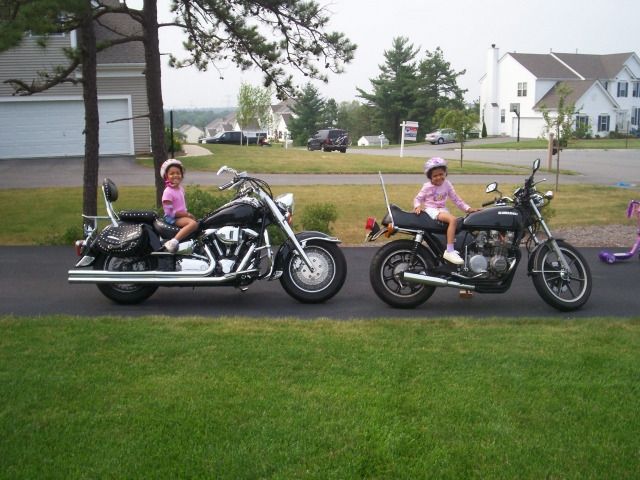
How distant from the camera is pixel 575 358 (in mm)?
5875

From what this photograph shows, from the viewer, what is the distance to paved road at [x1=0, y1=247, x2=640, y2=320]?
7.67 m

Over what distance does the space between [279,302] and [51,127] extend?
27.6m

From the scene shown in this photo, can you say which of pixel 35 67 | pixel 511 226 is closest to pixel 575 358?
pixel 511 226

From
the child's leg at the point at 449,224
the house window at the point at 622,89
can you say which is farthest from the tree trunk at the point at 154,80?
the house window at the point at 622,89

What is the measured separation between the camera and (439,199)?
8008 millimetres

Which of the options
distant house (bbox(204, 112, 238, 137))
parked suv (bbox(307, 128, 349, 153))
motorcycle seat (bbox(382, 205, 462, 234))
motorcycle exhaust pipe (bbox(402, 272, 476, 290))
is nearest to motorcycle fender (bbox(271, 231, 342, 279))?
motorcycle seat (bbox(382, 205, 462, 234))

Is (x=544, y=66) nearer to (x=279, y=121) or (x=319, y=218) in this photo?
(x=279, y=121)

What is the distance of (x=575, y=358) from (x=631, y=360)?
1.32 ft

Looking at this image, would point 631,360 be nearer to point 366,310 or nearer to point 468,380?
point 468,380

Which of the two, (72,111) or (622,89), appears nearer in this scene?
(72,111)

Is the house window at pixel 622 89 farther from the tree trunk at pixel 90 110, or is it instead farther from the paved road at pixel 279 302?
the paved road at pixel 279 302

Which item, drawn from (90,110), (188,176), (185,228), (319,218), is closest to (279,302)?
(185,228)

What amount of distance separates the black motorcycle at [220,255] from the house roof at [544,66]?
230 ft

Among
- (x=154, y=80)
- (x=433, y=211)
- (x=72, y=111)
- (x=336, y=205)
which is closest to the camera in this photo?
(x=433, y=211)
